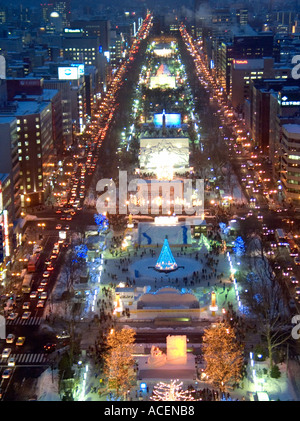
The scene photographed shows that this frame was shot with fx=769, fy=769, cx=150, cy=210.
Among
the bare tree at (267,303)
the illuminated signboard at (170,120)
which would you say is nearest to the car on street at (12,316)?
the bare tree at (267,303)

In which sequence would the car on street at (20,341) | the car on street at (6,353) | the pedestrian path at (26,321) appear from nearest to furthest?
the car on street at (6,353), the car on street at (20,341), the pedestrian path at (26,321)

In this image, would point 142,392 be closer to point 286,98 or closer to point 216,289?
point 216,289

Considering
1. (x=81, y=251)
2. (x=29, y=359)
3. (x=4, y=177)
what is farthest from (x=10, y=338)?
(x=4, y=177)

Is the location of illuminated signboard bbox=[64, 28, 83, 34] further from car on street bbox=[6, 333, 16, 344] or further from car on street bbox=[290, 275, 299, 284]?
car on street bbox=[6, 333, 16, 344]

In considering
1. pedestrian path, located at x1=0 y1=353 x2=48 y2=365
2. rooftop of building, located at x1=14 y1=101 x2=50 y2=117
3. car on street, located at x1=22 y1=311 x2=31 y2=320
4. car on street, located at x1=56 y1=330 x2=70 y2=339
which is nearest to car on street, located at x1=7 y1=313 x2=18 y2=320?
car on street, located at x1=22 y1=311 x2=31 y2=320

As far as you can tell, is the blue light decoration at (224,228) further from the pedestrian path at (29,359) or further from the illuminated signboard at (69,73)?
the illuminated signboard at (69,73)

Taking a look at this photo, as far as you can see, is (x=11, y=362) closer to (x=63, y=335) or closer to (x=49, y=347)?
(x=49, y=347)
